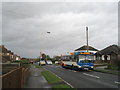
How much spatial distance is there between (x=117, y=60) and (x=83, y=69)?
22.2 feet

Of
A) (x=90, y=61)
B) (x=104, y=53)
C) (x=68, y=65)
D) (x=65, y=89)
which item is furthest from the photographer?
(x=104, y=53)

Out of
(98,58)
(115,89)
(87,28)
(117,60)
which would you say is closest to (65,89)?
(115,89)

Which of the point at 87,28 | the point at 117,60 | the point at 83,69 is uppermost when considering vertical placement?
the point at 87,28

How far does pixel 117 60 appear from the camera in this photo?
67.2 ft

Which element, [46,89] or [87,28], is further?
[87,28]

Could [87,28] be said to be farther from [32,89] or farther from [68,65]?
[32,89]

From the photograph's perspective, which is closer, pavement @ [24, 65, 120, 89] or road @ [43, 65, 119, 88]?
pavement @ [24, 65, 120, 89]

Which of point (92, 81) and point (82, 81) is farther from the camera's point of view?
point (82, 81)

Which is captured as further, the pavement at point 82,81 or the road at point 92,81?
the road at point 92,81

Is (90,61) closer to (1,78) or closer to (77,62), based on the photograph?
(77,62)

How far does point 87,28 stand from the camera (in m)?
32.9

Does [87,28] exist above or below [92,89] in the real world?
above

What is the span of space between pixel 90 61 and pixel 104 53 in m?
33.3

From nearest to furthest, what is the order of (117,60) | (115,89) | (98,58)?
(115,89) → (117,60) → (98,58)
